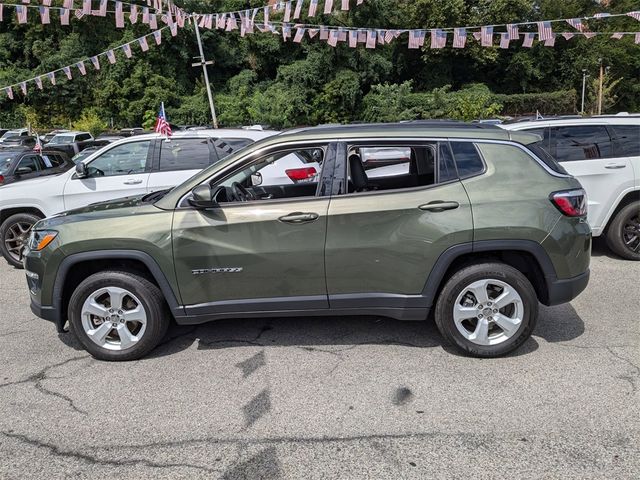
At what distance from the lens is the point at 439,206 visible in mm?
3877

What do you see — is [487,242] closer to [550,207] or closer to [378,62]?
[550,207]

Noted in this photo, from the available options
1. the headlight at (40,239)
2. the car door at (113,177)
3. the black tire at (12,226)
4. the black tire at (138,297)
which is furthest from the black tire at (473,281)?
the black tire at (12,226)

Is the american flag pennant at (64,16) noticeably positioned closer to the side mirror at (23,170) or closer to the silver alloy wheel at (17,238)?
the side mirror at (23,170)

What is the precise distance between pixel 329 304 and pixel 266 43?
45.8m

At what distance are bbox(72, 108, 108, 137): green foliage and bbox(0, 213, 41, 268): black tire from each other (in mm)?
34674

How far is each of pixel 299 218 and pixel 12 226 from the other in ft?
17.8

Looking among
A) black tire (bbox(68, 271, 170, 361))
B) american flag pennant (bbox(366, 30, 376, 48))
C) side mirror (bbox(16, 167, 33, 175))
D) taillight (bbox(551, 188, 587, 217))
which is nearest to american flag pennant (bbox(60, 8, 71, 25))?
side mirror (bbox(16, 167, 33, 175))

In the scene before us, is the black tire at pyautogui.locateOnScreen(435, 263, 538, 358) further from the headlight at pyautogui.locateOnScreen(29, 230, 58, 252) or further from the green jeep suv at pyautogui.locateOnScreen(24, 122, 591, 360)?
the headlight at pyautogui.locateOnScreen(29, 230, 58, 252)

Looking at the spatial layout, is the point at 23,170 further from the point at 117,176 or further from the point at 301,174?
the point at 301,174

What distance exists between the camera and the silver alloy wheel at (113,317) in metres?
4.10

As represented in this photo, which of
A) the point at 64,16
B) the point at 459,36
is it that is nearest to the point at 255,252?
the point at 64,16

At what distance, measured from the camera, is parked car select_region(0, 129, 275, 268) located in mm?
7305

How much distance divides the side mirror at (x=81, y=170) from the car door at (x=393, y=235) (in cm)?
470

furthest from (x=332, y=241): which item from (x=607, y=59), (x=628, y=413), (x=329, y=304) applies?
(x=607, y=59)
